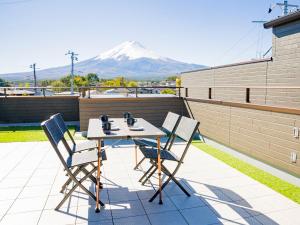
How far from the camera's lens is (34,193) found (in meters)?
3.12

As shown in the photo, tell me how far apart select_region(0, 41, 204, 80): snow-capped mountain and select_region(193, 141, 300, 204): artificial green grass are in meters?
119

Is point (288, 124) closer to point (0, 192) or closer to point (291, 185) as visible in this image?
point (291, 185)

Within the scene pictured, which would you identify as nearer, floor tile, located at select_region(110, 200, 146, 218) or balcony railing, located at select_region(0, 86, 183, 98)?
floor tile, located at select_region(110, 200, 146, 218)

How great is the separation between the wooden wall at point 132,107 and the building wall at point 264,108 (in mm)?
596

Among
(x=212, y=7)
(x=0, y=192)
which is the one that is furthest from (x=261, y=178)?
(x=212, y=7)

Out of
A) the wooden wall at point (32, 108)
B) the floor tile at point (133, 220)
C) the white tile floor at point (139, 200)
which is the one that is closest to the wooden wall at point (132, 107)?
the wooden wall at point (32, 108)

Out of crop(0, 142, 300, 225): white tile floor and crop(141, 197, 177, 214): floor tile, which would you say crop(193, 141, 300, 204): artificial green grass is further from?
crop(141, 197, 177, 214): floor tile

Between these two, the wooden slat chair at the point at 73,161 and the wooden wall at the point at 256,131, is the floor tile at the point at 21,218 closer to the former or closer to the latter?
the wooden slat chair at the point at 73,161

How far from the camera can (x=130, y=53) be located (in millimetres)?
134125

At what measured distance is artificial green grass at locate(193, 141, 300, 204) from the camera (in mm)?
3191

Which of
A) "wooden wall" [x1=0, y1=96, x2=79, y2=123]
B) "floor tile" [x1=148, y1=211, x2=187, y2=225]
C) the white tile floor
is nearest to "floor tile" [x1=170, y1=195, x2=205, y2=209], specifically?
the white tile floor

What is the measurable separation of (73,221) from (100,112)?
4699 millimetres

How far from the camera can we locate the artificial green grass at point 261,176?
319cm

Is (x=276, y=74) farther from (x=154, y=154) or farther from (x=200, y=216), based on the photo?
(x=200, y=216)
